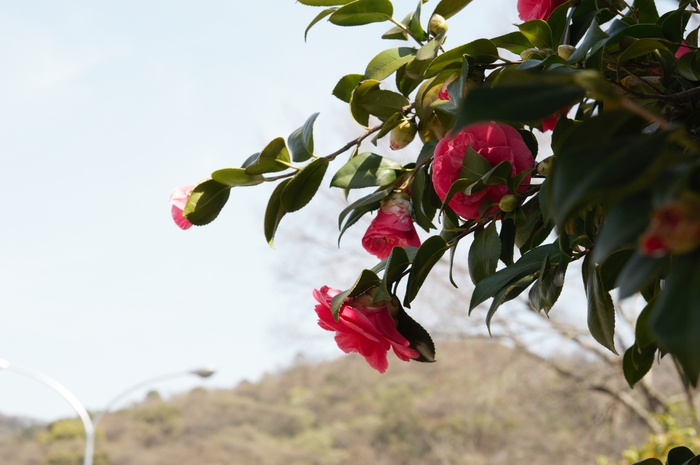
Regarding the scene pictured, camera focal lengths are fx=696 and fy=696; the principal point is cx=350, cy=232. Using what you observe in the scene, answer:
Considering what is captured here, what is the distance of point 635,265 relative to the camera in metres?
0.15

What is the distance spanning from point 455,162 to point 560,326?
5.12m

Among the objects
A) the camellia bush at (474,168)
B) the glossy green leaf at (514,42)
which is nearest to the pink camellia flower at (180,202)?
the camellia bush at (474,168)

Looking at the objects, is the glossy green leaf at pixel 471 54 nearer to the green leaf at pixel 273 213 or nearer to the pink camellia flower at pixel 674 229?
the green leaf at pixel 273 213

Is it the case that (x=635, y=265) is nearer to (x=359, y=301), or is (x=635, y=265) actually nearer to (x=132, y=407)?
(x=359, y=301)

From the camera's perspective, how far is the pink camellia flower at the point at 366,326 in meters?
0.37

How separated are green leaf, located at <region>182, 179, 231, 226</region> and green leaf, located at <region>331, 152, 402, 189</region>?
7 cm

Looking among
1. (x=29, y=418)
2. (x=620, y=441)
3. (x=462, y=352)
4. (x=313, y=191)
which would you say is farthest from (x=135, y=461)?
(x=313, y=191)

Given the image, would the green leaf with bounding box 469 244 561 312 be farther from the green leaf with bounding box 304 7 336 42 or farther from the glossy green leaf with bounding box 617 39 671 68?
the green leaf with bounding box 304 7 336 42

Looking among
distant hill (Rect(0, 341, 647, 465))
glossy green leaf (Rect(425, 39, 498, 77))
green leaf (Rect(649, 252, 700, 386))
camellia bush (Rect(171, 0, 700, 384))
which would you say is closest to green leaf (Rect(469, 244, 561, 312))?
camellia bush (Rect(171, 0, 700, 384))

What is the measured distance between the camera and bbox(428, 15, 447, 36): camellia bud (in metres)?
0.41

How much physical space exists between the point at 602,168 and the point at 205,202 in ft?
1.04

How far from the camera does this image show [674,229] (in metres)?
0.13

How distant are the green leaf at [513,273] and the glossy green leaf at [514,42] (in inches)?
4.7

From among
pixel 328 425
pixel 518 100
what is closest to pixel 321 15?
pixel 518 100
